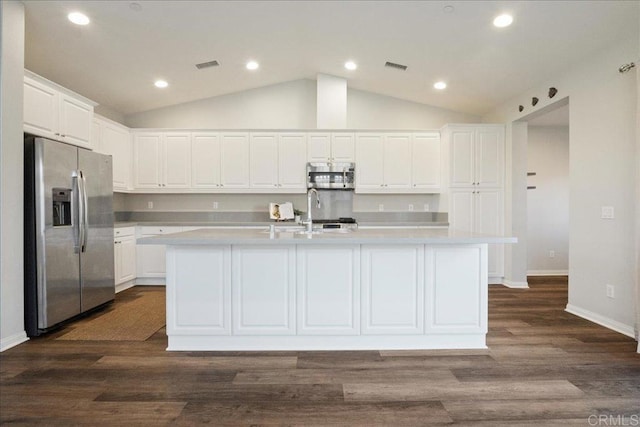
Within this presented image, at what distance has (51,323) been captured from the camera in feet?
10.2

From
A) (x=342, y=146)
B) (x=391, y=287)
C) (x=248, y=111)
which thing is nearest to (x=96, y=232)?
(x=248, y=111)

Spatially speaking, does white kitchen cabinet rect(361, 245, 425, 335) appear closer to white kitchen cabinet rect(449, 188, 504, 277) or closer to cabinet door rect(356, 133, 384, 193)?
white kitchen cabinet rect(449, 188, 504, 277)

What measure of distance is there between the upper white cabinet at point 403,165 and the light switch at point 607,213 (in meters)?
2.27

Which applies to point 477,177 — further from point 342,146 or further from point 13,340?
point 13,340

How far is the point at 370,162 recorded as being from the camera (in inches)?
214

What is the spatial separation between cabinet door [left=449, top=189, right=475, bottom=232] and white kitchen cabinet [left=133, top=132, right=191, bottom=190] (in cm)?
405

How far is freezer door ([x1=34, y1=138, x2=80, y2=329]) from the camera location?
3049mm

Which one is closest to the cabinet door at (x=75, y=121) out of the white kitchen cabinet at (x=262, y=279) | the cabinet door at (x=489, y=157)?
the white kitchen cabinet at (x=262, y=279)

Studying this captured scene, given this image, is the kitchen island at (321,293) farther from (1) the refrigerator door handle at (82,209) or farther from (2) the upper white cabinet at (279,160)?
(2) the upper white cabinet at (279,160)

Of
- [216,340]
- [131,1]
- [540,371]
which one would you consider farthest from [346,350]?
[131,1]

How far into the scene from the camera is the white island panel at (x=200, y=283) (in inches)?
107

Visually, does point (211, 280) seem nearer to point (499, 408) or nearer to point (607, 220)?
point (499, 408)

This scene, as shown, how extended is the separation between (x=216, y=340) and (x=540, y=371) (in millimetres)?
2389

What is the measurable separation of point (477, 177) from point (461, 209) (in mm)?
537
